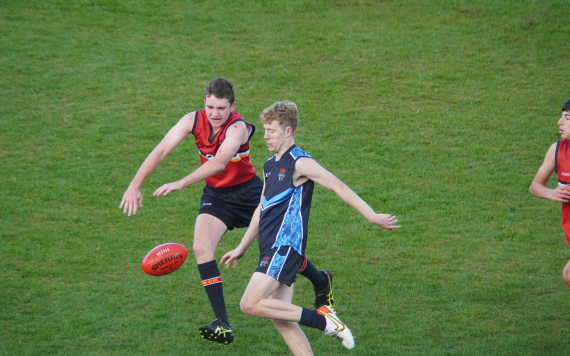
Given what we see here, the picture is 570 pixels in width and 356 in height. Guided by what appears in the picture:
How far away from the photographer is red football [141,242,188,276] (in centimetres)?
667

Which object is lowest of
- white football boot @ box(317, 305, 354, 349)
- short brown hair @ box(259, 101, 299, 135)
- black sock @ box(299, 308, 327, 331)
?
white football boot @ box(317, 305, 354, 349)

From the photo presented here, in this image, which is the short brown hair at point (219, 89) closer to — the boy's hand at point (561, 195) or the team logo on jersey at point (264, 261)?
the team logo on jersey at point (264, 261)

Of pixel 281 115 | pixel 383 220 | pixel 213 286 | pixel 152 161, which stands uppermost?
pixel 281 115

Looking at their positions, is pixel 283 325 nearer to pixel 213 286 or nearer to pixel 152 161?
pixel 213 286

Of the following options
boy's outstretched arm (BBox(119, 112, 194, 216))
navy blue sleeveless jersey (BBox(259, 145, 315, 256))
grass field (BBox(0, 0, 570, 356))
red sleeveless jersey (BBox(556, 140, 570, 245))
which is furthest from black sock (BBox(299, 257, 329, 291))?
red sleeveless jersey (BBox(556, 140, 570, 245))

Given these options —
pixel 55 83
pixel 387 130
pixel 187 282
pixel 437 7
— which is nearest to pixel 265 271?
pixel 187 282

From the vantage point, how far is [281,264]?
222 inches

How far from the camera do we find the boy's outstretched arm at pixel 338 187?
532cm

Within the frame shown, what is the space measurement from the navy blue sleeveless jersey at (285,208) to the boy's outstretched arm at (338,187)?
3.1 inches

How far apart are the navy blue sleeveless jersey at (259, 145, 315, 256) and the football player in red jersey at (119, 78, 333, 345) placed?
0.78 metres

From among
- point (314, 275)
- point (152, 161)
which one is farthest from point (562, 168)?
point (152, 161)

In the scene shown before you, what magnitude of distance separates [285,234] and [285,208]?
9.3 inches

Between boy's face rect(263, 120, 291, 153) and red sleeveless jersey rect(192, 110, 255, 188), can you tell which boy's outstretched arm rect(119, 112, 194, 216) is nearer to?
red sleeveless jersey rect(192, 110, 255, 188)

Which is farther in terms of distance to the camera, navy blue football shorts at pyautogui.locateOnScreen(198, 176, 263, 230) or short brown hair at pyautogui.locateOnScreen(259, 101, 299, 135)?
navy blue football shorts at pyautogui.locateOnScreen(198, 176, 263, 230)
